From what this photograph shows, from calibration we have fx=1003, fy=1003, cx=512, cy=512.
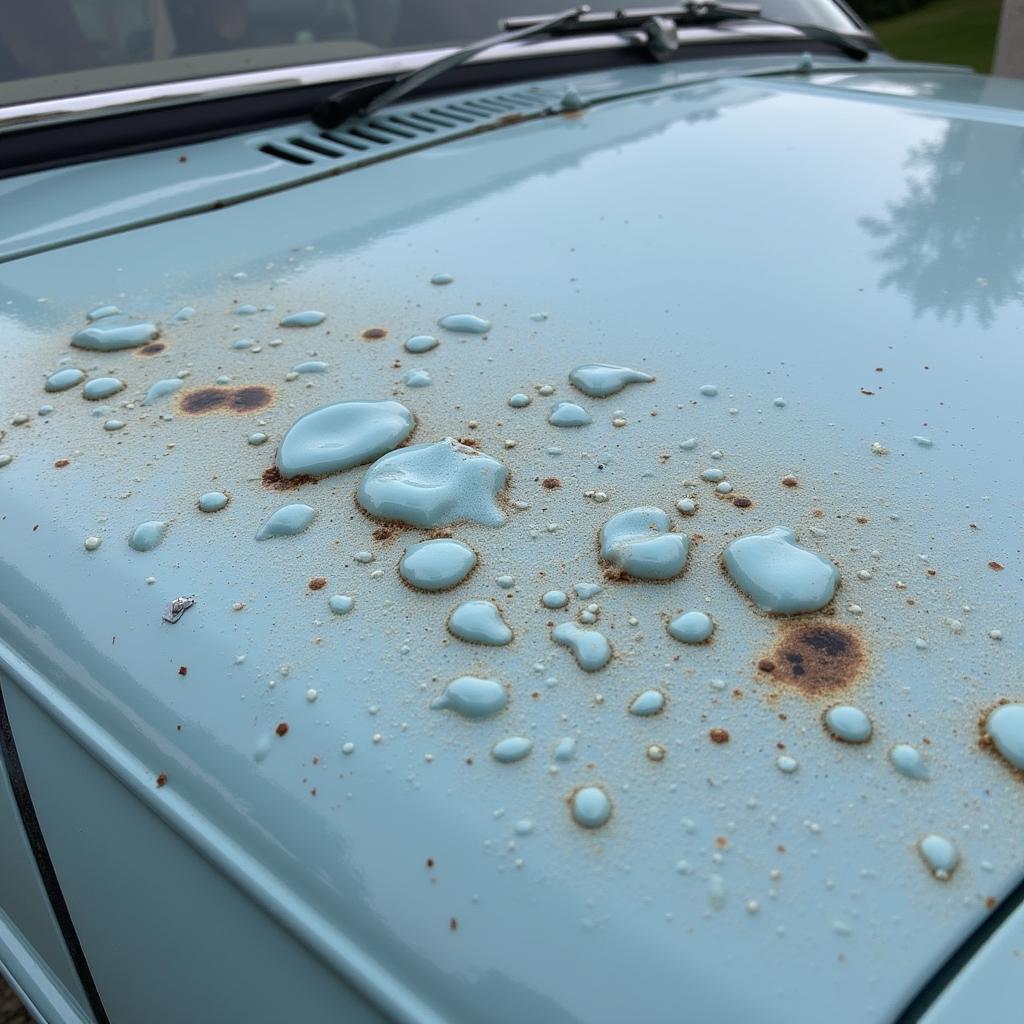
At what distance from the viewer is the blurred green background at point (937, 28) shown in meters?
10.6

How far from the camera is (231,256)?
4.38 feet

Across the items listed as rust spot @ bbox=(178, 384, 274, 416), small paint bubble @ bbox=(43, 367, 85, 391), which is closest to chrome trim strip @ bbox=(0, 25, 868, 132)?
small paint bubble @ bbox=(43, 367, 85, 391)

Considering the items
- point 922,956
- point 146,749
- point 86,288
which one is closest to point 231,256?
point 86,288

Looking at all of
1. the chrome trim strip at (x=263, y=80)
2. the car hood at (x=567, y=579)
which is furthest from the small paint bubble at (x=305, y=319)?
the chrome trim strip at (x=263, y=80)

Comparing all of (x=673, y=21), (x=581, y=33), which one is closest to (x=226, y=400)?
(x=581, y=33)

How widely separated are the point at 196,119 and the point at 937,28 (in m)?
13.7

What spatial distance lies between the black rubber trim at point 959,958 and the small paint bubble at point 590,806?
0.65 ft

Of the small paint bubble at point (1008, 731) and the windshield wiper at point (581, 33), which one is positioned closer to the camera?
the small paint bubble at point (1008, 731)

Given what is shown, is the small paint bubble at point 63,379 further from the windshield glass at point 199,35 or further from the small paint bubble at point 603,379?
the windshield glass at point 199,35

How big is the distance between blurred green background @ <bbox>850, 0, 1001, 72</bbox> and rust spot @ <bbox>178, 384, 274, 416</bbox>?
388 inches

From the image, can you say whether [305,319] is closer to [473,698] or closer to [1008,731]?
[473,698]

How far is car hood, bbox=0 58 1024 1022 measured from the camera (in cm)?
61

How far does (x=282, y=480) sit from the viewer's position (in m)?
0.94

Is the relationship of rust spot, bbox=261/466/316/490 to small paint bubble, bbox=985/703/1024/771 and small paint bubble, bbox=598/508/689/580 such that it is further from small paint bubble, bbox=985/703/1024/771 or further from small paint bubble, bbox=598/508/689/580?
small paint bubble, bbox=985/703/1024/771
